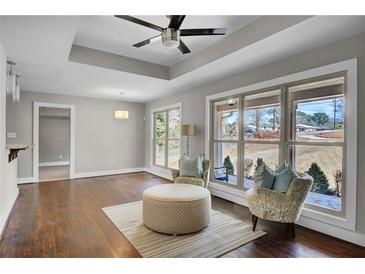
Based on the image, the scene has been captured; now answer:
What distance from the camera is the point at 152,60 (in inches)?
157

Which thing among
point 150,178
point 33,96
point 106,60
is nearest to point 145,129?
point 150,178

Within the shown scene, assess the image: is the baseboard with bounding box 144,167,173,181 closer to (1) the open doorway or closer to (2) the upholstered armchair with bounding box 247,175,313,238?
(2) the upholstered armchair with bounding box 247,175,313,238

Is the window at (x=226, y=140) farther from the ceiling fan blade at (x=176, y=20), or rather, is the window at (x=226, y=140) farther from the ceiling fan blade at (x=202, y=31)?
the ceiling fan blade at (x=176, y=20)

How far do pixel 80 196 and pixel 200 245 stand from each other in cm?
310

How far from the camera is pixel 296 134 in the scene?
3.14 metres

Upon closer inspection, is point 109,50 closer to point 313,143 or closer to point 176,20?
point 176,20

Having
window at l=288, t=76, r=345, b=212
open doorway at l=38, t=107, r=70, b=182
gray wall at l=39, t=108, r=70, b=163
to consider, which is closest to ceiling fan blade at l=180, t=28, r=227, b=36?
window at l=288, t=76, r=345, b=212

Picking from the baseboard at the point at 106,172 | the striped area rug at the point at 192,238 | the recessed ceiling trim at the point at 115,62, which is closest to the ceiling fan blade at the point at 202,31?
the recessed ceiling trim at the point at 115,62

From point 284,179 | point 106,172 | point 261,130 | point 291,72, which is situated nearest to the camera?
point 284,179

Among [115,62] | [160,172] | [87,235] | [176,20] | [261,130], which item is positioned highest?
[115,62]

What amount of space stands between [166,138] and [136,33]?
12.6 ft

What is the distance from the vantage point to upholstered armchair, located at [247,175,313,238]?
2.48 m

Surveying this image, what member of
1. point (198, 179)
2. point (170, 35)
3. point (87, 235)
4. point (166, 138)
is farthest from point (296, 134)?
point (166, 138)
